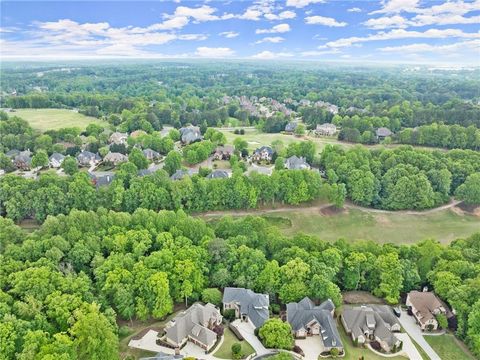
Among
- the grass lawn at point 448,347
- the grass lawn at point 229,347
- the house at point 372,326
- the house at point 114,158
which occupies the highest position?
the house at point 114,158

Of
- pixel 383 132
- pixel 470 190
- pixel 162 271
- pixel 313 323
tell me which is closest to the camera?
pixel 313 323

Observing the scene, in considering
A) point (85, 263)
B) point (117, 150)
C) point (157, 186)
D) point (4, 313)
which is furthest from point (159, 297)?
point (117, 150)

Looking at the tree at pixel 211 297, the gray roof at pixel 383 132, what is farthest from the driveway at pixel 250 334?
the gray roof at pixel 383 132

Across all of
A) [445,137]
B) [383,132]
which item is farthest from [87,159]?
[445,137]

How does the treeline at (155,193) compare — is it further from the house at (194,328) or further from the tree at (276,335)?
the tree at (276,335)

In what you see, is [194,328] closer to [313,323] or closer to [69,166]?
[313,323]

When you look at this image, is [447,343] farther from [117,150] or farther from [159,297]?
[117,150]
